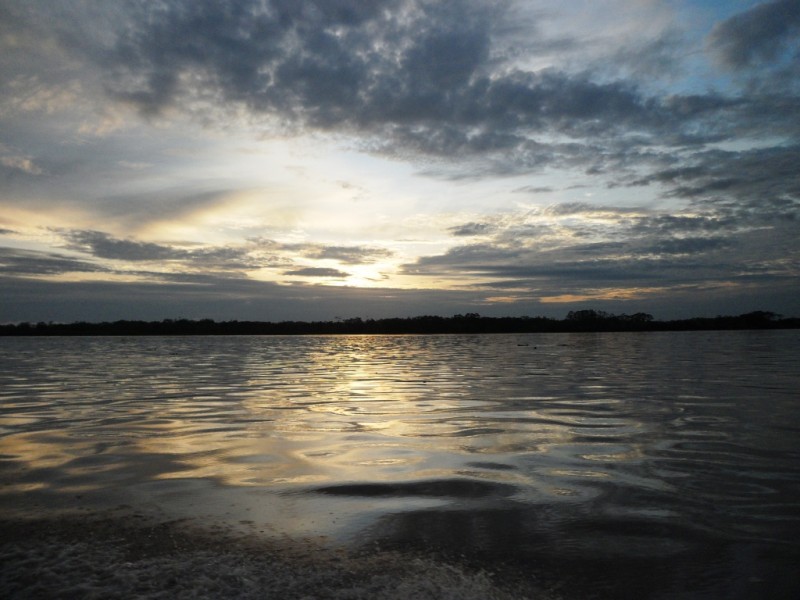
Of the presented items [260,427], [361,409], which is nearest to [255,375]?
[361,409]

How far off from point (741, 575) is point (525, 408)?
9045 mm

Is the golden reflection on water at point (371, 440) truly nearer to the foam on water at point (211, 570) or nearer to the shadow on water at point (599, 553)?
the shadow on water at point (599, 553)

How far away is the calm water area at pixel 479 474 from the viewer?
4629mm

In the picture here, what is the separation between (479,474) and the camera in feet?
23.8

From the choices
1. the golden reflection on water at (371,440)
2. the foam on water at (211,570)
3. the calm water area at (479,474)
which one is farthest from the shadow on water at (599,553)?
the golden reflection on water at (371,440)

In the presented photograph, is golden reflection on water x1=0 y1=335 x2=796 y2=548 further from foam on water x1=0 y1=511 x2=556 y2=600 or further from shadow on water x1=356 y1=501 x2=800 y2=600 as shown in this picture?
foam on water x1=0 y1=511 x2=556 y2=600

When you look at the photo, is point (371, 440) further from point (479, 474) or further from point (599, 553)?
point (599, 553)

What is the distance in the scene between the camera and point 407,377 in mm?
22000

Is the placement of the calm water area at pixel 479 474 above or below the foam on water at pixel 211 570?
below

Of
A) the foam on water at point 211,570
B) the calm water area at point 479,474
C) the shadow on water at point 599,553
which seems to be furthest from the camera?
the calm water area at point 479,474

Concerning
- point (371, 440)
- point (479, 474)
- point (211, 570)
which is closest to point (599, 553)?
point (479, 474)

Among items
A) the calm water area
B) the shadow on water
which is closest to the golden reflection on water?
the calm water area

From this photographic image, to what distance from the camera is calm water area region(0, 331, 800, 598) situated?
4629mm

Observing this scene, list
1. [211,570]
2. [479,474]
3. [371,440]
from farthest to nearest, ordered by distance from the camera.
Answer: [371,440]
[479,474]
[211,570]
